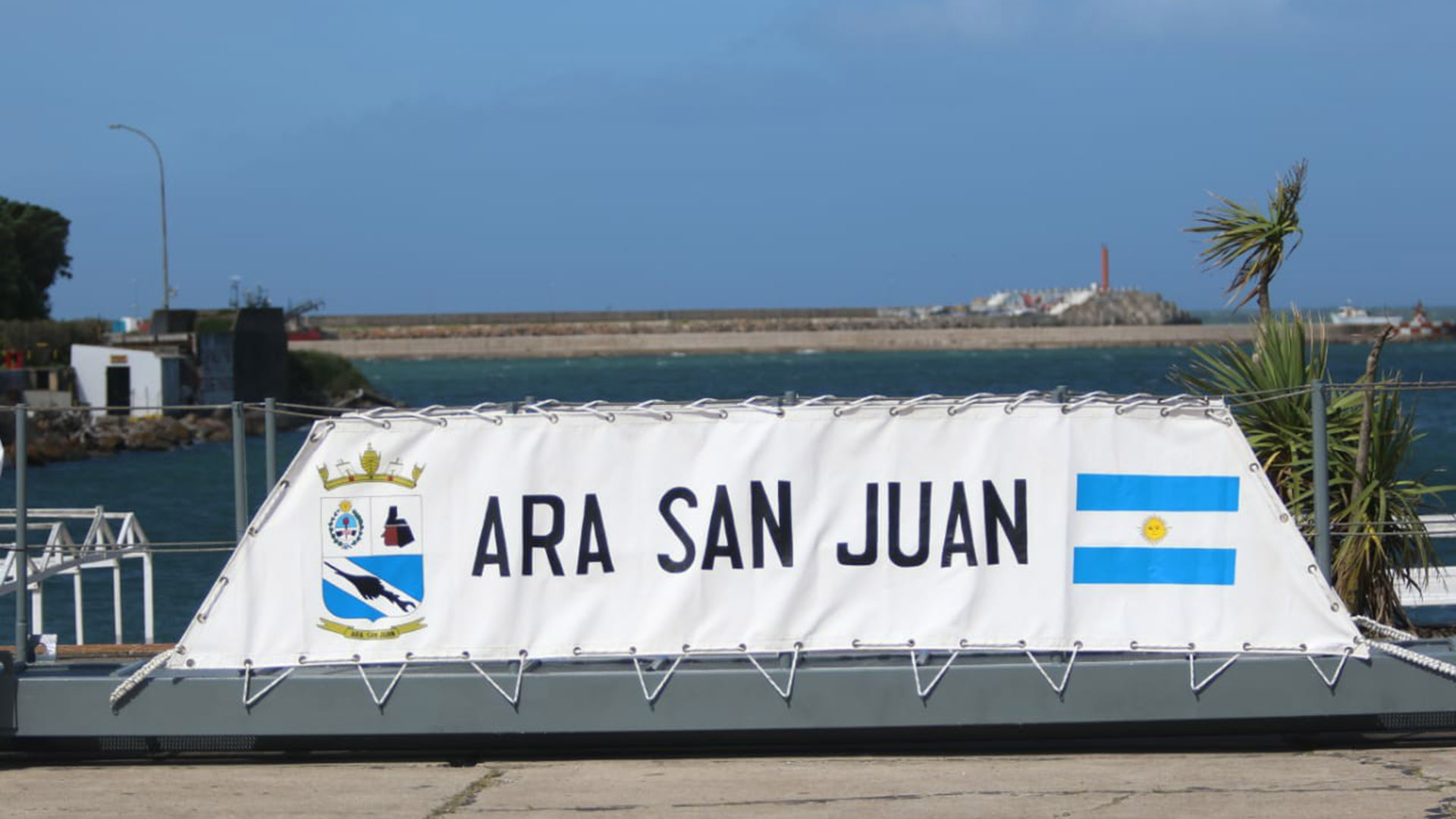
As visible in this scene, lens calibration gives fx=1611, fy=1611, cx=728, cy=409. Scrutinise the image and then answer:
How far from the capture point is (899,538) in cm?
865

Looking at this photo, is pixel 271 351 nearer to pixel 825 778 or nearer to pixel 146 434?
pixel 146 434

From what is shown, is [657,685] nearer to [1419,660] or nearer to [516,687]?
[516,687]

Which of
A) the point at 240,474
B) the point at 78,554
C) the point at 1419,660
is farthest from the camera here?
the point at 78,554

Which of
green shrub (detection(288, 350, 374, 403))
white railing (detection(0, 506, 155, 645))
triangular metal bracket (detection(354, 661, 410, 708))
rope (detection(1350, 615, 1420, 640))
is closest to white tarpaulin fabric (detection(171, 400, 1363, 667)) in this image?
triangular metal bracket (detection(354, 661, 410, 708))

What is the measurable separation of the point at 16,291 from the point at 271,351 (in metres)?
22.2

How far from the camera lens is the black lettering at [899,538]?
28.3 feet

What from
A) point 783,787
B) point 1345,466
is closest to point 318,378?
point 1345,466

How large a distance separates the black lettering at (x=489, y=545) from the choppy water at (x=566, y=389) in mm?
7688

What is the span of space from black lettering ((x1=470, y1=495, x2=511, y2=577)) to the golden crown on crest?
43 cm

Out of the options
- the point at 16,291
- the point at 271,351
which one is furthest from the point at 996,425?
the point at 16,291

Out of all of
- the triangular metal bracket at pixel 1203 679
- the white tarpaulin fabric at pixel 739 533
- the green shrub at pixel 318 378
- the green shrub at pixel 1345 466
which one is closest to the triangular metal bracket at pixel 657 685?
the white tarpaulin fabric at pixel 739 533

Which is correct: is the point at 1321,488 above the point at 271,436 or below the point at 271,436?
below

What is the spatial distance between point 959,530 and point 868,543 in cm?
50

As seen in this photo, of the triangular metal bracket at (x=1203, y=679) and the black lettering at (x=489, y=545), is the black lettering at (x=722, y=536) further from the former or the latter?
the triangular metal bracket at (x=1203, y=679)
